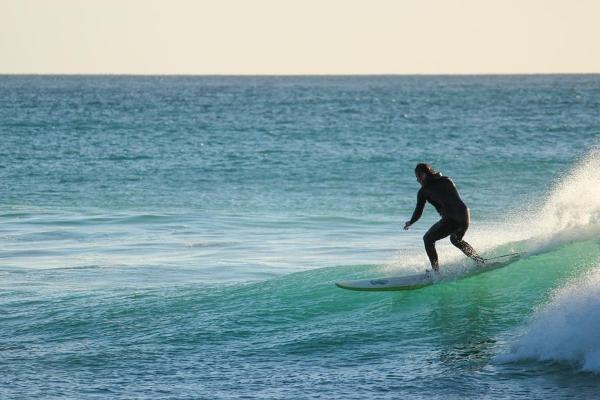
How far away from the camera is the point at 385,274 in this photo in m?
15.3

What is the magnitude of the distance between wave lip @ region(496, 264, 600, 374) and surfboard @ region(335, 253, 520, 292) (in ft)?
6.57

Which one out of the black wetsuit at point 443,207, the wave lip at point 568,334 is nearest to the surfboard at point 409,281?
the black wetsuit at point 443,207

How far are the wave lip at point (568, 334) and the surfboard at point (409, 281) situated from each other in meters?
2.00

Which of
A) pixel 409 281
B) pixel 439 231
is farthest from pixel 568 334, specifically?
pixel 409 281

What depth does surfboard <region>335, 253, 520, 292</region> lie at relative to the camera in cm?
1395

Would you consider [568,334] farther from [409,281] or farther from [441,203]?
[409,281]

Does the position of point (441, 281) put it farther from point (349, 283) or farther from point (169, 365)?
point (169, 365)

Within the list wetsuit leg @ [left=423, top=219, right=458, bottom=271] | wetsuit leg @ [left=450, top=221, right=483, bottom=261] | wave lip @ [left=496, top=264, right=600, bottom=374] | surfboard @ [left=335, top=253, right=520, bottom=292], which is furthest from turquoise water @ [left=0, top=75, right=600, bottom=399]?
wetsuit leg @ [left=423, top=219, right=458, bottom=271]

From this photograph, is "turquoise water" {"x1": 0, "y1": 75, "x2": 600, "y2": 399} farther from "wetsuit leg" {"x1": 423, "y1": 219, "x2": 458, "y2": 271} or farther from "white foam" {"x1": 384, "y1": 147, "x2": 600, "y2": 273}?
"wetsuit leg" {"x1": 423, "y1": 219, "x2": 458, "y2": 271}

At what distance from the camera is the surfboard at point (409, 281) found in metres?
14.0

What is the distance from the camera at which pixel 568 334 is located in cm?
1149

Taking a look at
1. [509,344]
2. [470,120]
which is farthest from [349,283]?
[470,120]

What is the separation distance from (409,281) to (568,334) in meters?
2.98

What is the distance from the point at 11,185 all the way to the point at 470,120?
4103 centimetres
